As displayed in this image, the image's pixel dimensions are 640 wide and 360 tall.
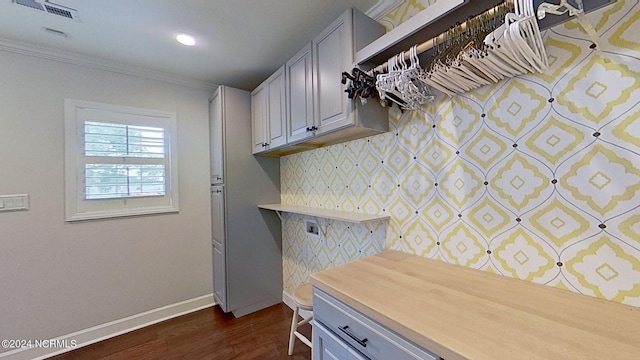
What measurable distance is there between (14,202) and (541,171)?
326 cm

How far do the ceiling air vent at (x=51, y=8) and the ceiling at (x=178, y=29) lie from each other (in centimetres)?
4

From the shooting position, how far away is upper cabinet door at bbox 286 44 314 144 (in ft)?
5.61

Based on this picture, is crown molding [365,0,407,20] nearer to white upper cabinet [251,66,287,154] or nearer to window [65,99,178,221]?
white upper cabinet [251,66,287,154]

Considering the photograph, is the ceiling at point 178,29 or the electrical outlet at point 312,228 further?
the electrical outlet at point 312,228

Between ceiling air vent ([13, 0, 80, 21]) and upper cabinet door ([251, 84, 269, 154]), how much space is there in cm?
127

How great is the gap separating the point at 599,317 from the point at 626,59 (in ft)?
2.65

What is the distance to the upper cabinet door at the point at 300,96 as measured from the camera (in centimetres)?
171

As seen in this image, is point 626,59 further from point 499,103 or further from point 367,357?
point 367,357

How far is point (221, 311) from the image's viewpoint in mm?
2557

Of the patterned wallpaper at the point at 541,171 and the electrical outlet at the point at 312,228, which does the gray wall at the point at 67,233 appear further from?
the patterned wallpaper at the point at 541,171

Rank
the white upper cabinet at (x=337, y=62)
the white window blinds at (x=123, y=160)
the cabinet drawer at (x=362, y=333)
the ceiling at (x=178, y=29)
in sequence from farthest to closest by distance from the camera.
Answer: the white window blinds at (x=123, y=160) < the ceiling at (x=178, y=29) < the white upper cabinet at (x=337, y=62) < the cabinet drawer at (x=362, y=333)

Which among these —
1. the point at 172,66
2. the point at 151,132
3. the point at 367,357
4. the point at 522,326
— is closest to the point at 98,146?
the point at 151,132

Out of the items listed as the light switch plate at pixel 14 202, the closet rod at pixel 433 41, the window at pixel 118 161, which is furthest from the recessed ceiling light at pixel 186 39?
→ the light switch plate at pixel 14 202

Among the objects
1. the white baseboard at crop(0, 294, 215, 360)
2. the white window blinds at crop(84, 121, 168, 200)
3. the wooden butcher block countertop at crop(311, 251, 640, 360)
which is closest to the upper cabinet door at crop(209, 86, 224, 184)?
the white window blinds at crop(84, 121, 168, 200)
